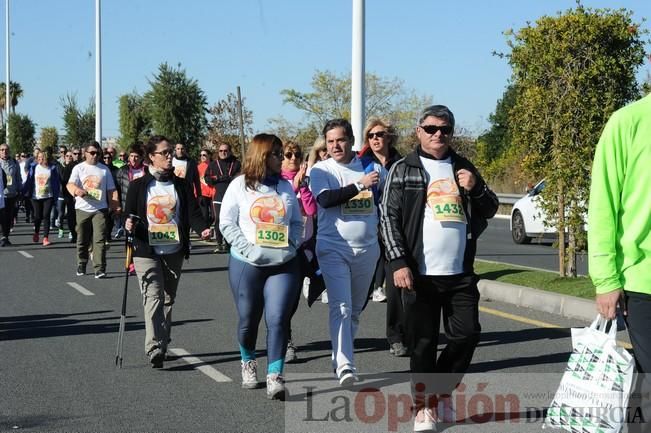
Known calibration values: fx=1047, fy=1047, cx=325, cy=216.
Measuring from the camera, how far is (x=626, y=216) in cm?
441

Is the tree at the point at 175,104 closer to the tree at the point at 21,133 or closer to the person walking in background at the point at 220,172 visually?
the person walking in background at the point at 220,172

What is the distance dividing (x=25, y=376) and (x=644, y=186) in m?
5.33

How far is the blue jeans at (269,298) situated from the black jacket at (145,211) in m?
1.21

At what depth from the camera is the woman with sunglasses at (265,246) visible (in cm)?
720

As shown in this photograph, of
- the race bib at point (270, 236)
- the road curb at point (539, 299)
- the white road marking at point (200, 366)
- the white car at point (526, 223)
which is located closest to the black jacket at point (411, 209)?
the race bib at point (270, 236)

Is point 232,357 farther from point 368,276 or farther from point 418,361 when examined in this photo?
point 418,361

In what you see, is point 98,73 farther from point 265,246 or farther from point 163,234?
point 265,246

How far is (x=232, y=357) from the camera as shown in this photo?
29.1 ft

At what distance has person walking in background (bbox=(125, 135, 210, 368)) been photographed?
8.38m

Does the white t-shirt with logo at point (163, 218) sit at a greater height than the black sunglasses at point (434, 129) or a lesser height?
lesser

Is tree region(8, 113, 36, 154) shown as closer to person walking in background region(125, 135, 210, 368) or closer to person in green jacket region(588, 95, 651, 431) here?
person walking in background region(125, 135, 210, 368)

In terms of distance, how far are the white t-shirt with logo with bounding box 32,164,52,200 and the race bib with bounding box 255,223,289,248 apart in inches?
590

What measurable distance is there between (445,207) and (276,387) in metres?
1.83

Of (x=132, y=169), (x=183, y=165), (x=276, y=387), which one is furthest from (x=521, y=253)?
Answer: (x=276, y=387)
